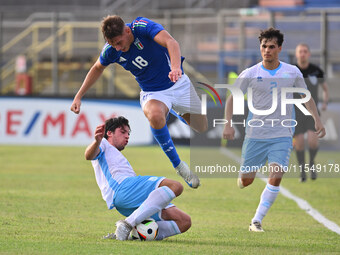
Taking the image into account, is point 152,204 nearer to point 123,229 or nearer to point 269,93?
point 123,229

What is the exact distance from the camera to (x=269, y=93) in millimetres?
8297

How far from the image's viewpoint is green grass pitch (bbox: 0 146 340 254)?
6.78 meters

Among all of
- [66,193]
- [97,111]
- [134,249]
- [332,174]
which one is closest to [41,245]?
[134,249]

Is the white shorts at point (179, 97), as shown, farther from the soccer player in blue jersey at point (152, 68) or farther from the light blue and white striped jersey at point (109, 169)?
the light blue and white striped jersey at point (109, 169)

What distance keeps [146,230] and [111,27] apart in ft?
6.43

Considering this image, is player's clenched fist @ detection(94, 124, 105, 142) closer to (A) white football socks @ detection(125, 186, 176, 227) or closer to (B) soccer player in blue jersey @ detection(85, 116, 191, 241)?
(B) soccer player in blue jersey @ detection(85, 116, 191, 241)

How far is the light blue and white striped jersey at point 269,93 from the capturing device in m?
8.23

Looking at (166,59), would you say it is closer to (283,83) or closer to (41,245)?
(283,83)

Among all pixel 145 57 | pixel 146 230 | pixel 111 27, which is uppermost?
pixel 111 27

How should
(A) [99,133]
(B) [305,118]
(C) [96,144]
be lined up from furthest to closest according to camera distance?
(B) [305,118], (C) [96,144], (A) [99,133]

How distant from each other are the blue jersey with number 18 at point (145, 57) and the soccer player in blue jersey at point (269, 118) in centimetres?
80

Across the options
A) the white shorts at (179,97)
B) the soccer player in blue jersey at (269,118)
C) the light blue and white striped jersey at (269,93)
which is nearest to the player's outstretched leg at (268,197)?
the soccer player in blue jersey at (269,118)

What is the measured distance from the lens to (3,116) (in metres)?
22.5

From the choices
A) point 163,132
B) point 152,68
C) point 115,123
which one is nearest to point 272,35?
point 152,68
